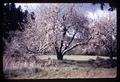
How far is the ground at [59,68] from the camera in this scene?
372cm

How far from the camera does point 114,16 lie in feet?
12.4

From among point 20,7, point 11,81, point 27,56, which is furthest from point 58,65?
point 20,7

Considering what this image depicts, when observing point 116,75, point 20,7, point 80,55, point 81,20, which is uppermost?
point 20,7

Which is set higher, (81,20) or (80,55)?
(81,20)

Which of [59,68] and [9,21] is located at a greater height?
[9,21]

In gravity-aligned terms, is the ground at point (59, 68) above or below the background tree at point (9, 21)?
below

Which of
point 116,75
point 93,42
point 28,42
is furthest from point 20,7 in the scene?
point 116,75

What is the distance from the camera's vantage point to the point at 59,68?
148 inches

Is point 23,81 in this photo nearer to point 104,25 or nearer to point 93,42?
point 93,42

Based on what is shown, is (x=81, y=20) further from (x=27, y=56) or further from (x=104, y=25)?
(x=27, y=56)

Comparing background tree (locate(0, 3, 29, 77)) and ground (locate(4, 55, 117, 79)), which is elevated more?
background tree (locate(0, 3, 29, 77))

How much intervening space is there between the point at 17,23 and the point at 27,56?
47 cm

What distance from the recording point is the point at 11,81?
371 cm

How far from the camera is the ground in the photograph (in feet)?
12.2
